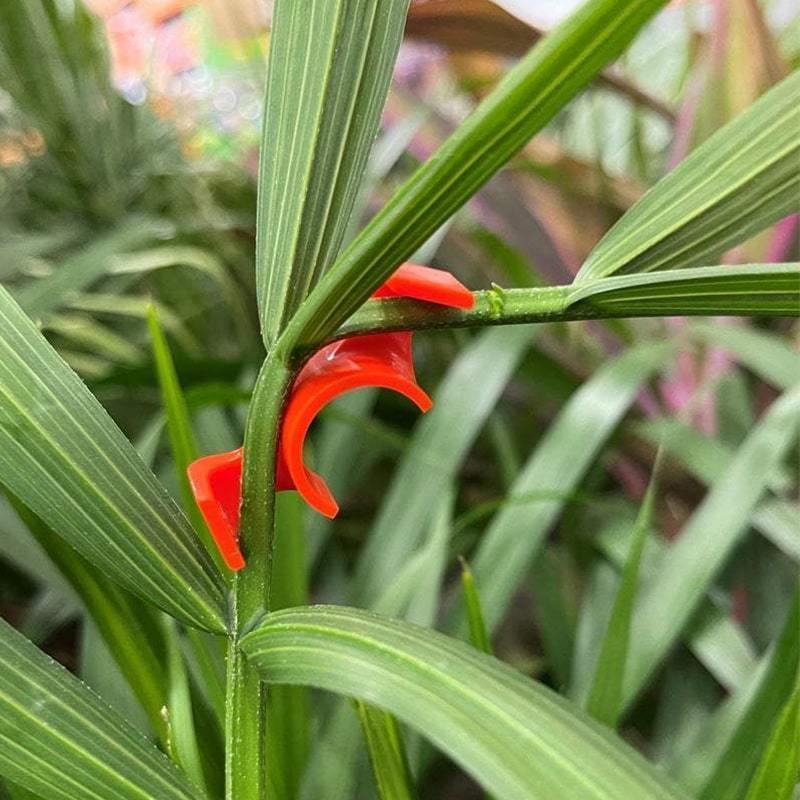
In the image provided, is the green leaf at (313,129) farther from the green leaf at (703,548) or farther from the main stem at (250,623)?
the green leaf at (703,548)

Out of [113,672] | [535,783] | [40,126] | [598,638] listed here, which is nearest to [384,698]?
[535,783]

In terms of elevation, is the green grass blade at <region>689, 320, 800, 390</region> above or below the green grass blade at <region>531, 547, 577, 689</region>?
above

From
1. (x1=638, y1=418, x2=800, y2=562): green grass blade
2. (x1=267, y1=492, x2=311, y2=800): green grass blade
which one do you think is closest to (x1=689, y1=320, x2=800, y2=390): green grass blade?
(x1=638, y1=418, x2=800, y2=562): green grass blade

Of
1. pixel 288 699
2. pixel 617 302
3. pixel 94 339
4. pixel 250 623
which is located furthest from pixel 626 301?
pixel 94 339

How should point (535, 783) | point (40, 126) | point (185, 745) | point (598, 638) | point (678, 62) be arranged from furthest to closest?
1. point (678, 62)
2. point (40, 126)
3. point (598, 638)
4. point (185, 745)
5. point (535, 783)

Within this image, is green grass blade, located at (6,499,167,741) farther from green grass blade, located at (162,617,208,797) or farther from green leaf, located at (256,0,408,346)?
green leaf, located at (256,0,408,346)

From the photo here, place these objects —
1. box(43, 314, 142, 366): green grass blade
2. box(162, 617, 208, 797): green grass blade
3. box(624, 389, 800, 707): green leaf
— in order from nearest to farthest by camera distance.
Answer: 1. box(162, 617, 208, 797): green grass blade
2. box(624, 389, 800, 707): green leaf
3. box(43, 314, 142, 366): green grass blade

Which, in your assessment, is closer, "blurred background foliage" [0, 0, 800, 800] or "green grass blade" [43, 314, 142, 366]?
"blurred background foliage" [0, 0, 800, 800]

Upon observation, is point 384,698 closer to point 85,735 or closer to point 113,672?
point 85,735
